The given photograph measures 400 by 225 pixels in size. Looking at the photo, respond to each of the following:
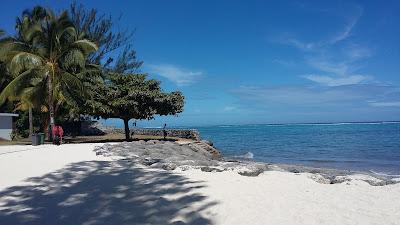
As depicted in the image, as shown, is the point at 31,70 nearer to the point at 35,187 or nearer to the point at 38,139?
the point at 38,139

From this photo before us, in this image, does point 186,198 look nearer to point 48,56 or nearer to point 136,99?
point 136,99

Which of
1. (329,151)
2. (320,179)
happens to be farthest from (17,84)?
(329,151)

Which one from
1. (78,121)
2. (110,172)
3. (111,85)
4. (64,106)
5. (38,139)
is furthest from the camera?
(78,121)

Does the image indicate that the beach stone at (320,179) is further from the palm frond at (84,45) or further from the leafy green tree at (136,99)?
the palm frond at (84,45)

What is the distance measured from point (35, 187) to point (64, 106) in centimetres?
2394

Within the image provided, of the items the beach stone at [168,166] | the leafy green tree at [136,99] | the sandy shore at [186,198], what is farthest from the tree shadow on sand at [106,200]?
the leafy green tree at [136,99]

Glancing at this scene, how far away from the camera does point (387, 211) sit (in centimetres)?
659

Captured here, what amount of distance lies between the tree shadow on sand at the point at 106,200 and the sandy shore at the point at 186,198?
0.02 meters

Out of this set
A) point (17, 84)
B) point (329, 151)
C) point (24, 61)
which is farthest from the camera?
point (329, 151)

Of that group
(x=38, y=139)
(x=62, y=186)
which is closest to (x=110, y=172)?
(x=62, y=186)

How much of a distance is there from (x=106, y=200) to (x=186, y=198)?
4.96 feet

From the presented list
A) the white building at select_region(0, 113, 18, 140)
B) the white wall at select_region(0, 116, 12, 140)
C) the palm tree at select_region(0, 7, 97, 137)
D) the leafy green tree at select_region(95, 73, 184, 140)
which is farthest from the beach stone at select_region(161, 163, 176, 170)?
the white wall at select_region(0, 116, 12, 140)

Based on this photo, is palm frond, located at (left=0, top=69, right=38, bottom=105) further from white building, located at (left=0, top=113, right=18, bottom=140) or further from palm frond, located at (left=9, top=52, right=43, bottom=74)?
white building, located at (left=0, top=113, right=18, bottom=140)

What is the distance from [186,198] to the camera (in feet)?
24.2
